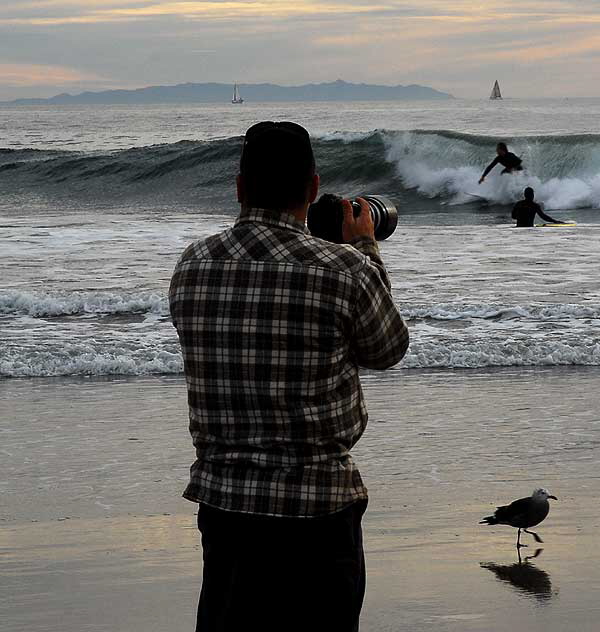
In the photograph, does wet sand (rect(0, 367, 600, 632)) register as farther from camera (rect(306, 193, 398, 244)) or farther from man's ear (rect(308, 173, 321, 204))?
man's ear (rect(308, 173, 321, 204))

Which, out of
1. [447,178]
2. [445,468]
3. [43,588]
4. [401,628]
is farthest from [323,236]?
[447,178]

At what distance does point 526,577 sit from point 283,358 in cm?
192

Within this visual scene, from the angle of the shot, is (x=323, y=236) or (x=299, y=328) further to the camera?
(x=323, y=236)

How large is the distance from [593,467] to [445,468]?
25.5 inches

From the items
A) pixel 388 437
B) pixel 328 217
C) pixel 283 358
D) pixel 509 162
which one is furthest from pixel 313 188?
pixel 509 162

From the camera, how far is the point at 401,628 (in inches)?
130

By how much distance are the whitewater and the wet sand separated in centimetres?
94

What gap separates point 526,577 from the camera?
3.72m

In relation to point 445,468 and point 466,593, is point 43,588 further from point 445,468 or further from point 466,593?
point 445,468

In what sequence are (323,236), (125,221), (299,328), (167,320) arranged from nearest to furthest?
(299,328) → (323,236) → (167,320) → (125,221)

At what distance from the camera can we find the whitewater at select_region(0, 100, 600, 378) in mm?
8438

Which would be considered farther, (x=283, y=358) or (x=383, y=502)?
(x=383, y=502)

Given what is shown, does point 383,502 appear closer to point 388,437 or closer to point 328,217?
point 388,437

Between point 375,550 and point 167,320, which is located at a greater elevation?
point 375,550
